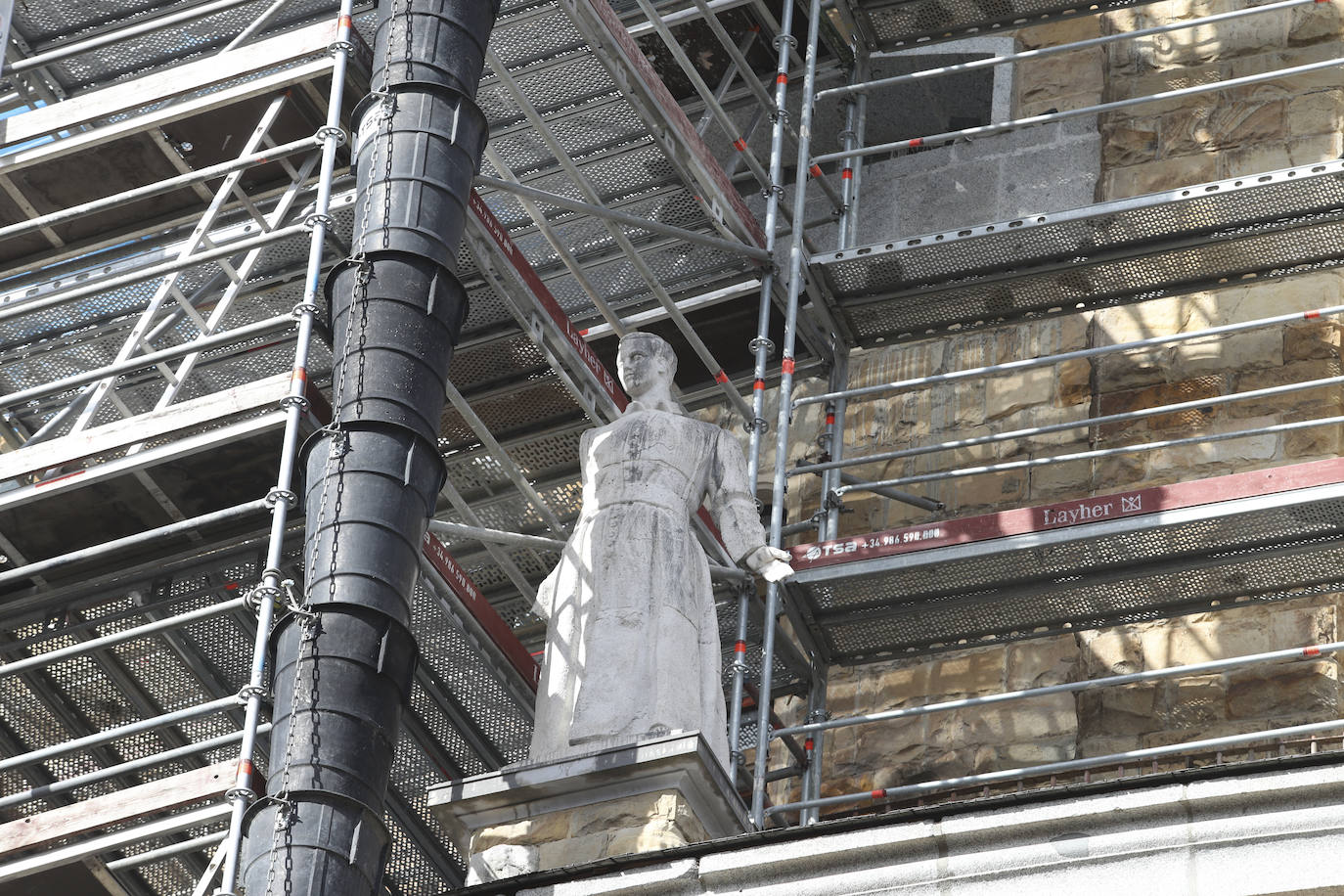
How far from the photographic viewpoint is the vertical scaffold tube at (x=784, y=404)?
14.4 m

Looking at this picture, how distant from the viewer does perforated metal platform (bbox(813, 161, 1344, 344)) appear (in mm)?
16078

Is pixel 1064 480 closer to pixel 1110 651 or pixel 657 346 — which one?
pixel 1110 651

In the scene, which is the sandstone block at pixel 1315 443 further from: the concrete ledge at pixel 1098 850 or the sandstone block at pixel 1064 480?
the concrete ledge at pixel 1098 850

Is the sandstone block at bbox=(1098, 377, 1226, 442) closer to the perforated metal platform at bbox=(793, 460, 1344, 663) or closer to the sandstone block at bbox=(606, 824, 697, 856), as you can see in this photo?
the perforated metal platform at bbox=(793, 460, 1344, 663)

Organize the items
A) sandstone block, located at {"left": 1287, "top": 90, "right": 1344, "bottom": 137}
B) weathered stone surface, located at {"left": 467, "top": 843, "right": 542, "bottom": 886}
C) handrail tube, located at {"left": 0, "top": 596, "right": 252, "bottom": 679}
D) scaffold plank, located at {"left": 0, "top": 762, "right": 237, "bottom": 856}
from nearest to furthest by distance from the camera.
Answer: weathered stone surface, located at {"left": 467, "top": 843, "right": 542, "bottom": 886} < scaffold plank, located at {"left": 0, "top": 762, "right": 237, "bottom": 856} < handrail tube, located at {"left": 0, "top": 596, "right": 252, "bottom": 679} < sandstone block, located at {"left": 1287, "top": 90, "right": 1344, "bottom": 137}

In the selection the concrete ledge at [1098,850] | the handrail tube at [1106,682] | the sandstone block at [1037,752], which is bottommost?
the concrete ledge at [1098,850]

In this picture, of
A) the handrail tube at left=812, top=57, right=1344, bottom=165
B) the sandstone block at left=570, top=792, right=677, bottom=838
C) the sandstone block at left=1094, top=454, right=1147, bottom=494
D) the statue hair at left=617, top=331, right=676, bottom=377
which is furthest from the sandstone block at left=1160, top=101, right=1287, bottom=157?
the sandstone block at left=570, top=792, right=677, bottom=838

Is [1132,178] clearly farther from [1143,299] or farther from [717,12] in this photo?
[717,12]

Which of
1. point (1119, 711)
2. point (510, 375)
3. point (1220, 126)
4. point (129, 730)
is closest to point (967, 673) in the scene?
point (1119, 711)

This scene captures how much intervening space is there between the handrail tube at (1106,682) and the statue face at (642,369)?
2.35m

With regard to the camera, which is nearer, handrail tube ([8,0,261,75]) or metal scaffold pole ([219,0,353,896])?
metal scaffold pole ([219,0,353,896])

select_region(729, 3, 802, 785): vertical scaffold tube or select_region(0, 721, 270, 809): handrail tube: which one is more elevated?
select_region(729, 3, 802, 785): vertical scaffold tube

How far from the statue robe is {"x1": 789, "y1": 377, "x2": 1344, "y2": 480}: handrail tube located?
9.19 feet

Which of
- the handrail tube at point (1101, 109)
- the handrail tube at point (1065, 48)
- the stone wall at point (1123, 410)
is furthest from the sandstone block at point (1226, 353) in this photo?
the handrail tube at point (1065, 48)
